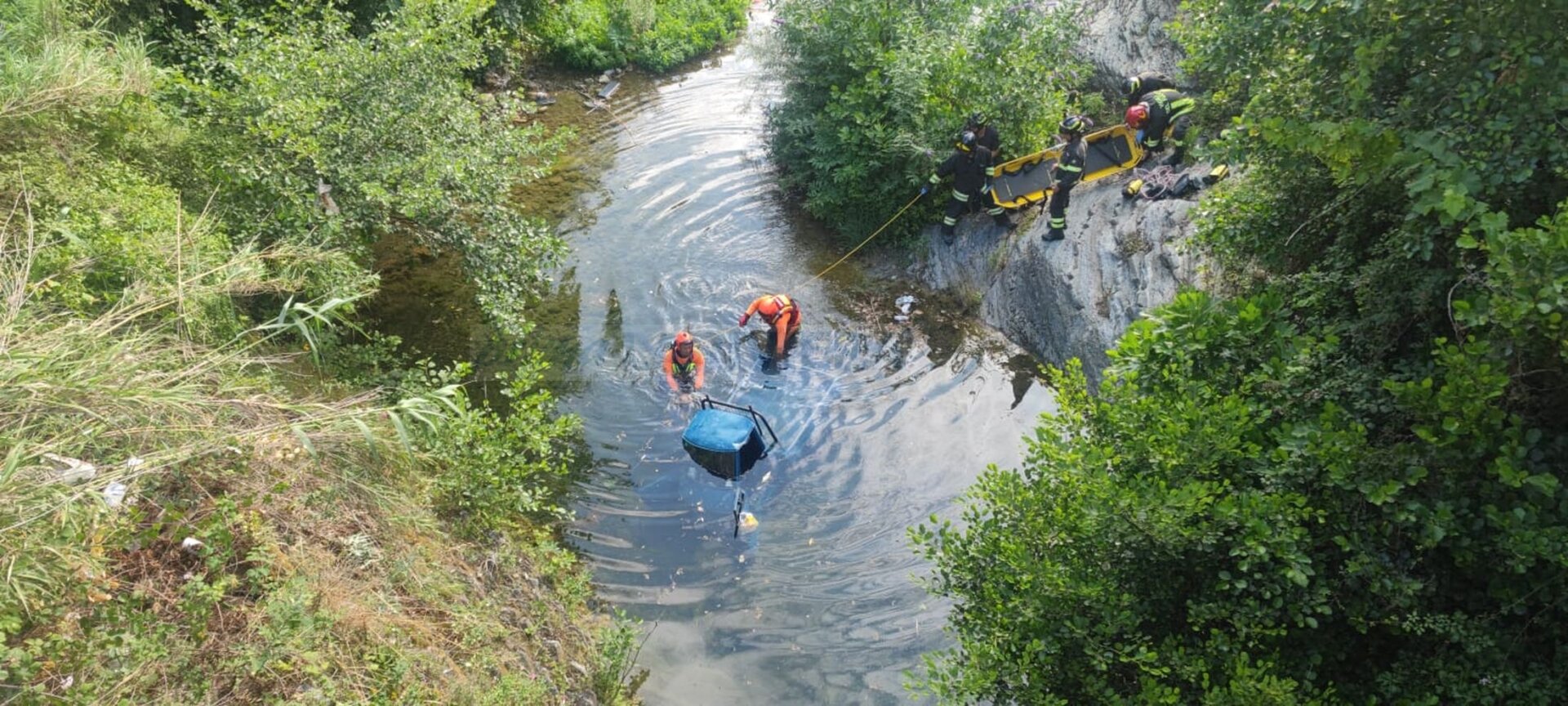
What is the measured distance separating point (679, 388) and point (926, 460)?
325cm

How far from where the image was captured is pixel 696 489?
9609 mm

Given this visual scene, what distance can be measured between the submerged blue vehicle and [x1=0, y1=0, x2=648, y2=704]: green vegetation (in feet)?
5.77

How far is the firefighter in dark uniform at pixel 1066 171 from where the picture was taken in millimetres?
11250

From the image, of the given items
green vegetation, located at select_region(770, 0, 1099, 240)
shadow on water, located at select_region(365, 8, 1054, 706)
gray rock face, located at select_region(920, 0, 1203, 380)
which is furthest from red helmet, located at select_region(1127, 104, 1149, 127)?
shadow on water, located at select_region(365, 8, 1054, 706)

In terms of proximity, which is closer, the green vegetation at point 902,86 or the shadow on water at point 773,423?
the shadow on water at point 773,423

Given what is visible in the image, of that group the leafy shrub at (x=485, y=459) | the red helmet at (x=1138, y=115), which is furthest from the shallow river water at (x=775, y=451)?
the red helmet at (x=1138, y=115)

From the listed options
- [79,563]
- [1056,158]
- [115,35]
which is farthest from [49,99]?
[1056,158]

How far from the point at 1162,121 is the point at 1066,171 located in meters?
1.84

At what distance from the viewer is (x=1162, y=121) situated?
38.8 feet

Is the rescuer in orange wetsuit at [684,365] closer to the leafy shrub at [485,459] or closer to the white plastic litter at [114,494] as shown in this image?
the leafy shrub at [485,459]

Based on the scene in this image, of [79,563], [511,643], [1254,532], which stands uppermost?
[79,563]

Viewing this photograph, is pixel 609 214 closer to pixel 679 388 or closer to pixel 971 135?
pixel 679 388

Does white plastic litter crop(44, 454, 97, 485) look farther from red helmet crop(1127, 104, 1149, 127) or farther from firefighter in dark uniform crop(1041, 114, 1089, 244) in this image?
red helmet crop(1127, 104, 1149, 127)

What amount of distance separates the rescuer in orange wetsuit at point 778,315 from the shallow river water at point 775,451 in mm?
435
